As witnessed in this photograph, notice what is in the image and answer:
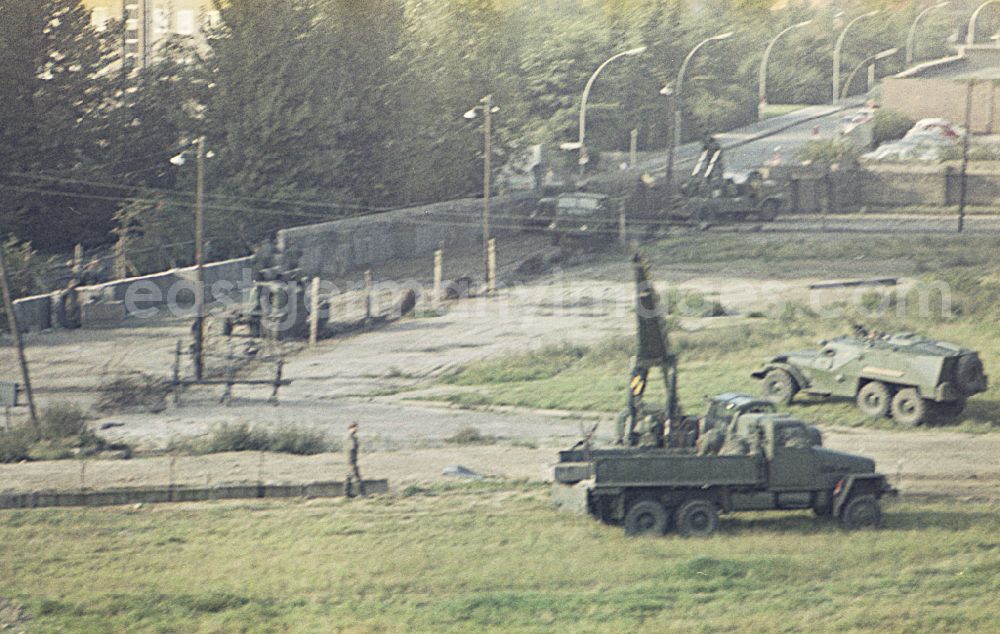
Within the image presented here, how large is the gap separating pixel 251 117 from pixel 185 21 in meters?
21.0

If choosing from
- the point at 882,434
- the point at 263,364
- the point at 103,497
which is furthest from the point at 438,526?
the point at 263,364

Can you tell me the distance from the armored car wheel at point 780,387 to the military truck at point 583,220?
65.7 feet

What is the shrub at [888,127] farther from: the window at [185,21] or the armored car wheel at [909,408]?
the armored car wheel at [909,408]

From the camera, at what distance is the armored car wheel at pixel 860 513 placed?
2084 centimetres

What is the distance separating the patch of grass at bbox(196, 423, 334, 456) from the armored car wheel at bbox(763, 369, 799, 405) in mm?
9036

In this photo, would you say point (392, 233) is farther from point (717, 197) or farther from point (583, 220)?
point (717, 197)

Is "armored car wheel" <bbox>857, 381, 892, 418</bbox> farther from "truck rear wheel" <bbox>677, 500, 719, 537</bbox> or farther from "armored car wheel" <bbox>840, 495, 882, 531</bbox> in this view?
"truck rear wheel" <bbox>677, 500, 719, 537</bbox>

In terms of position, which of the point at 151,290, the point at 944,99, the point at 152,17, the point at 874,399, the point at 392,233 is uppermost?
the point at 152,17

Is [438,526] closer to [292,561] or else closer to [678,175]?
[292,561]

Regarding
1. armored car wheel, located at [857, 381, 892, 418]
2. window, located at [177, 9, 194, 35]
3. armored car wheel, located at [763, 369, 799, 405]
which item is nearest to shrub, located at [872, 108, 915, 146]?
window, located at [177, 9, 194, 35]

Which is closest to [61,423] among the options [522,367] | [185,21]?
[522,367]

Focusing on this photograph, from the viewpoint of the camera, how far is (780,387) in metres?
29.8

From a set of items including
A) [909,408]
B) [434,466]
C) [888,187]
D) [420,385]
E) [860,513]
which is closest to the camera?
[860,513]

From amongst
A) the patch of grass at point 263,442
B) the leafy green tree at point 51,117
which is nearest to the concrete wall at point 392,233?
the leafy green tree at point 51,117
